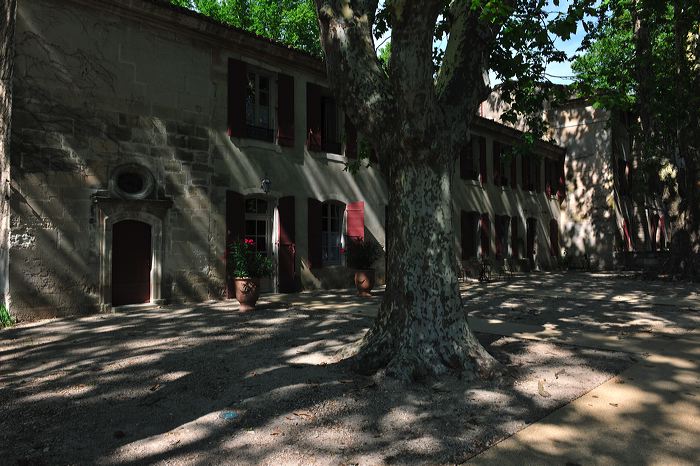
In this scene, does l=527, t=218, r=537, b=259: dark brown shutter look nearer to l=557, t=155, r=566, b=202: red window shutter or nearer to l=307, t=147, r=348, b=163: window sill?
l=557, t=155, r=566, b=202: red window shutter

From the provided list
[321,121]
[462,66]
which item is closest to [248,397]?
[462,66]

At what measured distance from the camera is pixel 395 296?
4.62 metres

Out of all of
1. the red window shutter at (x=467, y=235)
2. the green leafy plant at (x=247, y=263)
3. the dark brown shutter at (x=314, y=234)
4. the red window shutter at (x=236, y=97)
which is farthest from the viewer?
the red window shutter at (x=467, y=235)

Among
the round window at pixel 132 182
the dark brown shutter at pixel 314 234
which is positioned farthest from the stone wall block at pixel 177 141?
the dark brown shutter at pixel 314 234

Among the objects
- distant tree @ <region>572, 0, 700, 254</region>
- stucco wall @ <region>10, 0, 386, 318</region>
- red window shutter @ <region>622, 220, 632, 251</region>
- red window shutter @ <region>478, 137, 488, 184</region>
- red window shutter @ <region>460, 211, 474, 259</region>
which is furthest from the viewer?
red window shutter @ <region>622, 220, 632, 251</region>

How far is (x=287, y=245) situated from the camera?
1147cm

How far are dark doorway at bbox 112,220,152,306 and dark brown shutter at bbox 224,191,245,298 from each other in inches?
65.2

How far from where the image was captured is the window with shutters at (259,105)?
37.0 feet

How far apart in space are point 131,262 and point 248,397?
6227mm

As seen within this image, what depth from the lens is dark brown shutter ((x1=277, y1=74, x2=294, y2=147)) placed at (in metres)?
11.6

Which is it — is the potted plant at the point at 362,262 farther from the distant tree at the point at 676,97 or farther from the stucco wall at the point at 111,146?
the distant tree at the point at 676,97

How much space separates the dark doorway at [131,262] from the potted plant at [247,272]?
1.81m

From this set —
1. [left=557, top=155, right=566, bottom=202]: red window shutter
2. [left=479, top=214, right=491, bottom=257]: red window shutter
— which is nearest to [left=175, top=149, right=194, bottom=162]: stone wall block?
[left=479, top=214, right=491, bottom=257]: red window shutter

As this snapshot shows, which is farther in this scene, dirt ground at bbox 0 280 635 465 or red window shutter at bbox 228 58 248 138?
red window shutter at bbox 228 58 248 138
